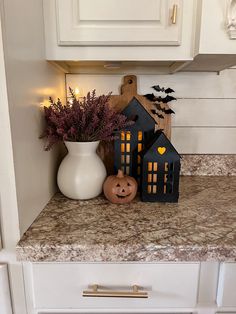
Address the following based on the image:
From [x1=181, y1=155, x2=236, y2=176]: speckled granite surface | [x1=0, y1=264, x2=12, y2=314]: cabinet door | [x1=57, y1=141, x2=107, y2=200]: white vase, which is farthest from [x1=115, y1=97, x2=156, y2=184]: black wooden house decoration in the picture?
[x1=0, y1=264, x2=12, y2=314]: cabinet door

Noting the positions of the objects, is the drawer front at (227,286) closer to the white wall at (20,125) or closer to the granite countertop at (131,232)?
the granite countertop at (131,232)


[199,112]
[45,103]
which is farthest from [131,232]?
[199,112]

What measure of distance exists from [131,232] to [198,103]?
74cm

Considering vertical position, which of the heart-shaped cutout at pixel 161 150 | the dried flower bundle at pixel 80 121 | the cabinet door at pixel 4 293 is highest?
the dried flower bundle at pixel 80 121

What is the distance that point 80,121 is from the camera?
2.57ft

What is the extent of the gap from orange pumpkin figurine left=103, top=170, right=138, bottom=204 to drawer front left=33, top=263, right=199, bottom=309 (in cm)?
25

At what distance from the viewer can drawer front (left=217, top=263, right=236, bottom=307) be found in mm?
618

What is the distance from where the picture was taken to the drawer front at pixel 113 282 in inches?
24.8

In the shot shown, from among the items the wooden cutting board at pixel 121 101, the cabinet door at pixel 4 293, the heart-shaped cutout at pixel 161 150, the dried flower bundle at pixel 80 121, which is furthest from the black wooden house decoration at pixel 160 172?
the cabinet door at pixel 4 293

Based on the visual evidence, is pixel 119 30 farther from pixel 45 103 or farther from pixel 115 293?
pixel 115 293

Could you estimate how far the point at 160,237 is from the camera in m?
0.63

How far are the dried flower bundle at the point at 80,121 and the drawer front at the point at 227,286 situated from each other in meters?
0.52

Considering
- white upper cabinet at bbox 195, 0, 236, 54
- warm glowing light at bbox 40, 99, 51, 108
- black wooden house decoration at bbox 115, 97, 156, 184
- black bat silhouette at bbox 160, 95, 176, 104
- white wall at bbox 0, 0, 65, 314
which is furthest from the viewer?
black bat silhouette at bbox 160, 95, 176, 104

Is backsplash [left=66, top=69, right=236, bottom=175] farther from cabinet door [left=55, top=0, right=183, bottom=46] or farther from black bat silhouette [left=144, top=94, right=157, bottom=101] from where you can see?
cabinet door [left=55, top=0, right=183, bottom=46]
